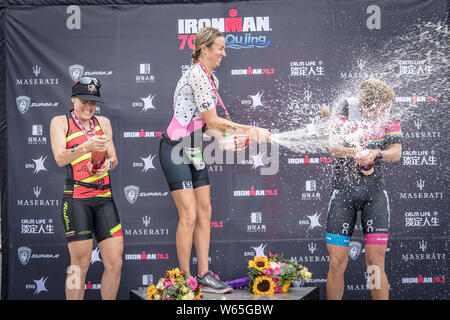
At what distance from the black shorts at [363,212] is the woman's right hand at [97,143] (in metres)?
2.00

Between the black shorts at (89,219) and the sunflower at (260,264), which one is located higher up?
the black shorts at (89,219)

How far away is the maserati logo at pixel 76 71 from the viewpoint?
4969 mm

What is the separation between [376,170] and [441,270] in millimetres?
1537

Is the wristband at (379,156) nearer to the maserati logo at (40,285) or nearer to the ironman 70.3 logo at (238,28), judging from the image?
the ironman 70.3 logo at (238,28)

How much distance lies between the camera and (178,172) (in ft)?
13.4

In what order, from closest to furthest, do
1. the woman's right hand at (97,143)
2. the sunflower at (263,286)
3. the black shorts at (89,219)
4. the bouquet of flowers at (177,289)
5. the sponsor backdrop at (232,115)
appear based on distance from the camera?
1. the bouquet of flowers at (177,289)
2. the woman's right hand at (97,143)
3. the black shorts at (89,219)
4. the sunflower at (263,286)
5. the sponsor backdrop at (232,115)

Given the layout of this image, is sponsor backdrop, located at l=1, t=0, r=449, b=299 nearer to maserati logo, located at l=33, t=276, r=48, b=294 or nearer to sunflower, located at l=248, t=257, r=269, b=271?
maserati logo, located at l=33, t=276, r=48, b=294

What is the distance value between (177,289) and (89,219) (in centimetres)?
99

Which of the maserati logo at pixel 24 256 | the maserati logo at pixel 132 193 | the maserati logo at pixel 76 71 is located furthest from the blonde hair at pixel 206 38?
the maserati logo at pixel 24 256

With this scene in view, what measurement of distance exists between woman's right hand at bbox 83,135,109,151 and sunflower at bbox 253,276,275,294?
5.74 ft

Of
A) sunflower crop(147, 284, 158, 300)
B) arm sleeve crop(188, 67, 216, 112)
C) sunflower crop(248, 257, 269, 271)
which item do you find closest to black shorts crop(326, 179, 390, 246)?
sunflower crop(248, 257, 269, 271)

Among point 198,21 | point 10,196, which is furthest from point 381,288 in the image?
point 10,196

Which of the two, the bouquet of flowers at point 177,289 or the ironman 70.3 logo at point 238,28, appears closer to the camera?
the bouquet of flowers at point 177,289

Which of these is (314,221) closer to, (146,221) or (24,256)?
(146,221)
